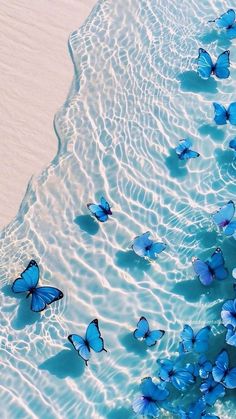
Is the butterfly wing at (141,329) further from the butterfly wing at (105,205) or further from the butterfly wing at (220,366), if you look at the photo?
the butterfly wing at (105,205)

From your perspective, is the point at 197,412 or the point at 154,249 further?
the point at 154,249

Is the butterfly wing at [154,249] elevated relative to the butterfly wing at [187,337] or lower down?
elevated

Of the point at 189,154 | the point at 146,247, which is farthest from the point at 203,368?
the point at 189,154

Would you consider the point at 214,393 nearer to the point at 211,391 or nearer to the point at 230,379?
the point at 211,391

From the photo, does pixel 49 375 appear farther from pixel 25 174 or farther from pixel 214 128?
pixel 214 128

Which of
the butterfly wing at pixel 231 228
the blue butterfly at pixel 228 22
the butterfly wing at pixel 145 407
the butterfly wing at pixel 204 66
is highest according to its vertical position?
A: the blue butterfly at pixel 228 22

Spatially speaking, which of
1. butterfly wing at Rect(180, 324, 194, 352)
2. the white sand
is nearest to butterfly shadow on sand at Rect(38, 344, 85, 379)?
butterfly wing at Rect(180, 324, 194, 352)

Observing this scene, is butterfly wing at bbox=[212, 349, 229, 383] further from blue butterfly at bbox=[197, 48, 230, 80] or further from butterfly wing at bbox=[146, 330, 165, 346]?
blue butterfly at bbox=[197, 48, 230, 80]

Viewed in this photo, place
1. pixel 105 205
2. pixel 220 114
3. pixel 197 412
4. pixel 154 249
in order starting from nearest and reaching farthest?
pixel 197 412
pixel 154 249
pixel 105 205
pixel 220 114

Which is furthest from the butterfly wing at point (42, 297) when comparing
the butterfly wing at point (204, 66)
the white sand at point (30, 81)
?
the butterfly wing at point (204, 66)
